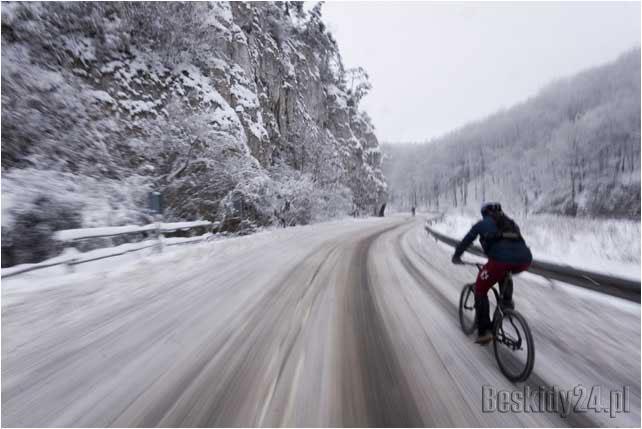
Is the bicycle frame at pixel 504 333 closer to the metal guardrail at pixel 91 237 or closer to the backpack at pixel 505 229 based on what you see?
the backpack at pixel 505 229

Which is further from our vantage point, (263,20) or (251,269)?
(263,20)

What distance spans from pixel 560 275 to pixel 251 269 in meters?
6.34

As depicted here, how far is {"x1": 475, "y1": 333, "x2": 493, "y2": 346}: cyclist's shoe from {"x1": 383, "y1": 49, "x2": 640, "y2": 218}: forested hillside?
1449 inches

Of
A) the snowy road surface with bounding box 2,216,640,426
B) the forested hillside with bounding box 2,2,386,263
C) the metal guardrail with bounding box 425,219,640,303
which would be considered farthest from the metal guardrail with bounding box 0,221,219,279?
the metal guardrail with bounding box 425,219,640,303

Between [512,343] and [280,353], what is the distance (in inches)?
93.4

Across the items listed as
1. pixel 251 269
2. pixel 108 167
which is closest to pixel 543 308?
pixel 251 269

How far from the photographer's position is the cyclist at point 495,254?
2.95 m

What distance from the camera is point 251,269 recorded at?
6.61m

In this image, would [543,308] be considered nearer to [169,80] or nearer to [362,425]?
[362,425]

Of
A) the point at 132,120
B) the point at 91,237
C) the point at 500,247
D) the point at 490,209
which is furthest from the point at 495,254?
the point at 132,120

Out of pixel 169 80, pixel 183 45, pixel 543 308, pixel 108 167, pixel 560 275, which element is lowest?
pixel 543 308

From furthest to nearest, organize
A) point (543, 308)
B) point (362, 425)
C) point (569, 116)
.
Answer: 1. point (569, 116)
2. point (543, 308)
3. point (362, 425)

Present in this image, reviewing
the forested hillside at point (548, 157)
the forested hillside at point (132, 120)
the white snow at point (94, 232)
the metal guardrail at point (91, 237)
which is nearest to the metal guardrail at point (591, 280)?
the metal guardrail at point (91, 237)

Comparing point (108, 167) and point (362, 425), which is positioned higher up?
point (108, 167)
